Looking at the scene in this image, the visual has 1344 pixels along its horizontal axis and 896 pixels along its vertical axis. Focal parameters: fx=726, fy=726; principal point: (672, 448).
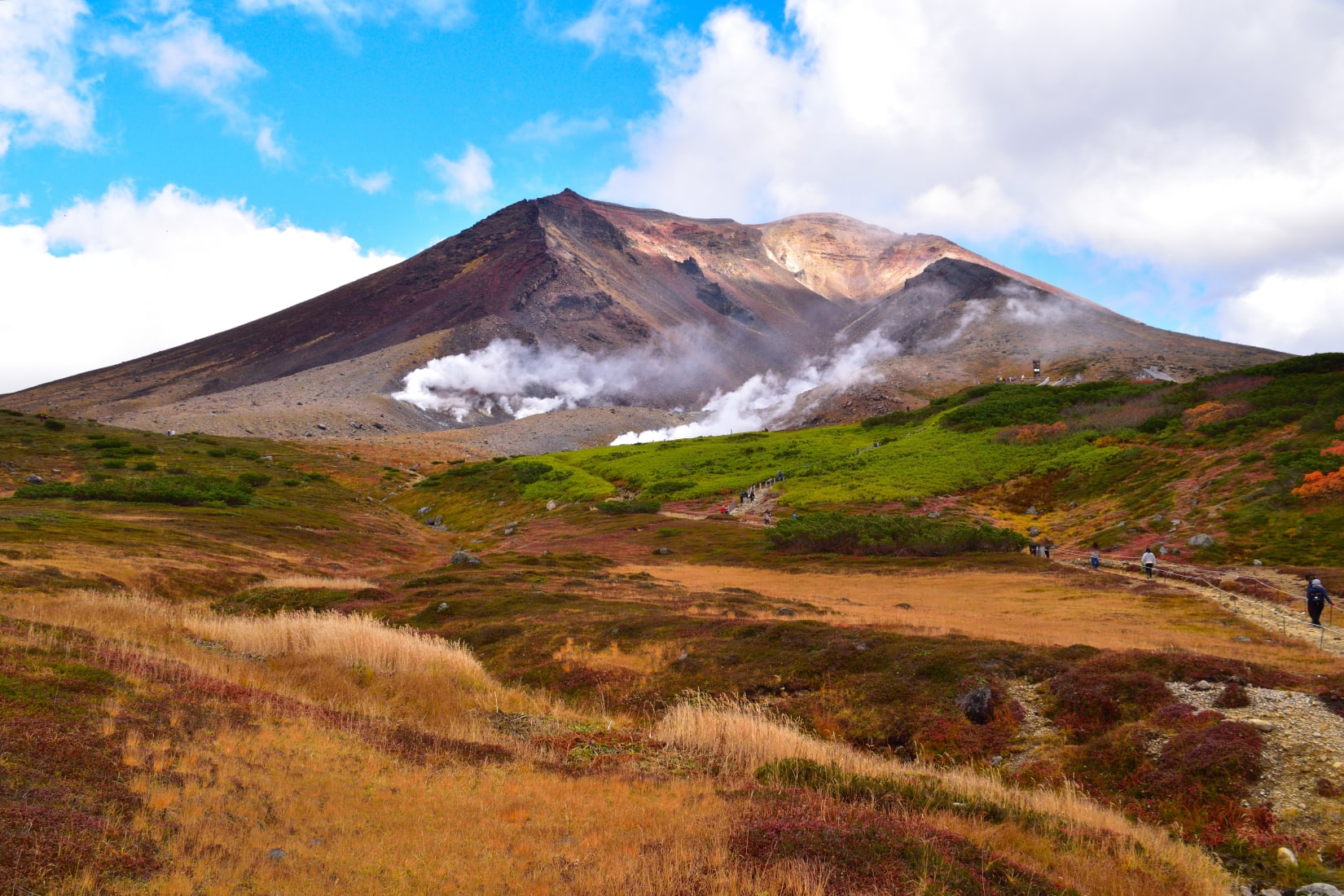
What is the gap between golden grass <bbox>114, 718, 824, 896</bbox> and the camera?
672cm

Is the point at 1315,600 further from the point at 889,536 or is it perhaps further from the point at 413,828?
the point at 889,536

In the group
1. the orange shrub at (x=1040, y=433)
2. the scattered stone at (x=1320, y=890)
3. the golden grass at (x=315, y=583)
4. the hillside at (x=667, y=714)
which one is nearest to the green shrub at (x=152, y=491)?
the hillside at (x=667, y=714)

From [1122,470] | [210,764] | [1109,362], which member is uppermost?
[1109,362]

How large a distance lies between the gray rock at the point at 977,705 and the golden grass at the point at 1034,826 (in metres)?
2.18

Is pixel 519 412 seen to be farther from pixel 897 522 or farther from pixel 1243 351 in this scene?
pixel 1243 351

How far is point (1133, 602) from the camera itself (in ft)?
90.3

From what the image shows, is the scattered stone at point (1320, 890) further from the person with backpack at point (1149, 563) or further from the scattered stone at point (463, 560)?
the scattered stone at point (463, 560)

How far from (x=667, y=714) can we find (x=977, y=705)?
5.97 m

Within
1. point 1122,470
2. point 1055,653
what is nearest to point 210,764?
point 1055,653

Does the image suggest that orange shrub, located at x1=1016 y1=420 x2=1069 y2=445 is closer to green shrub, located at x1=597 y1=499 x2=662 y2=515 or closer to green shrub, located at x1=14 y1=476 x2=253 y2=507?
green shrub, located at x1=597 y1=499 x2=662 y2=515

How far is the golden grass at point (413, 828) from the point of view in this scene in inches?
265

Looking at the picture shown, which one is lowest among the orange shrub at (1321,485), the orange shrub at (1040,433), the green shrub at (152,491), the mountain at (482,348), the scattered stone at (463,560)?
the scattered stone at (463,560)

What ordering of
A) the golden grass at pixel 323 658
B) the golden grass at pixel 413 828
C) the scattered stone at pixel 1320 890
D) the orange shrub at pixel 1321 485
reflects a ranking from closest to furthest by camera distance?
the golden grass at pixel 413 828, the scattered stone at pixel 1320 890, the golden grass at pixel 323 658, the orange shrub at pixel 1321 485

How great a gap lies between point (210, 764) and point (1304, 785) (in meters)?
14.1
